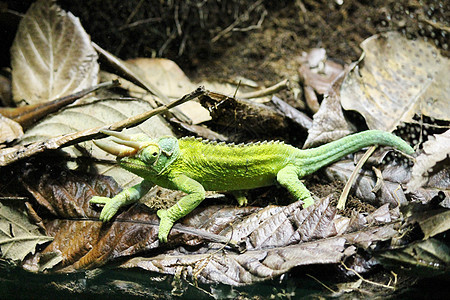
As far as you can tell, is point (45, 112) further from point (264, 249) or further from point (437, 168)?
point (437, 168)

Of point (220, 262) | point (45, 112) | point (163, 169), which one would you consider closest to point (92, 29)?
point (45, 112)

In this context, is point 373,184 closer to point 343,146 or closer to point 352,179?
point 352,179

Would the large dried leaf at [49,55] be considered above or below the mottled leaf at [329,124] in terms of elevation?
above

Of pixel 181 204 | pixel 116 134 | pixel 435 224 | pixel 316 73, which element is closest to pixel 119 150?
pixel 116 134

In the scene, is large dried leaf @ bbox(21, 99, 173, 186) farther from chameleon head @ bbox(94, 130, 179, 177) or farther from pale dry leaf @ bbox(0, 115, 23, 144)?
chameleon head @ bbox(94, 130, 179, 177)

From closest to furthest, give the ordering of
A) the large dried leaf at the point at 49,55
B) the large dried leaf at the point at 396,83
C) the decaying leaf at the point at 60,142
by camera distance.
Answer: the decaying leaf at the point at 60,142 → the large dried leaf at the point at 396,83 → the large dried leaf at the point at 49,55

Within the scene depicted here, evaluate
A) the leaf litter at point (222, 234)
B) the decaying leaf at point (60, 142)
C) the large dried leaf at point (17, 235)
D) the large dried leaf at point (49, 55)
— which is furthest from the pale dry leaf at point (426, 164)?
the large dried leaf at point (49, 55)

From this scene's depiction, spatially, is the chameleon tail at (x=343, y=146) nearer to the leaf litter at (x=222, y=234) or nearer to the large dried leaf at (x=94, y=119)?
the leaf litter at (x=222, y=234)
